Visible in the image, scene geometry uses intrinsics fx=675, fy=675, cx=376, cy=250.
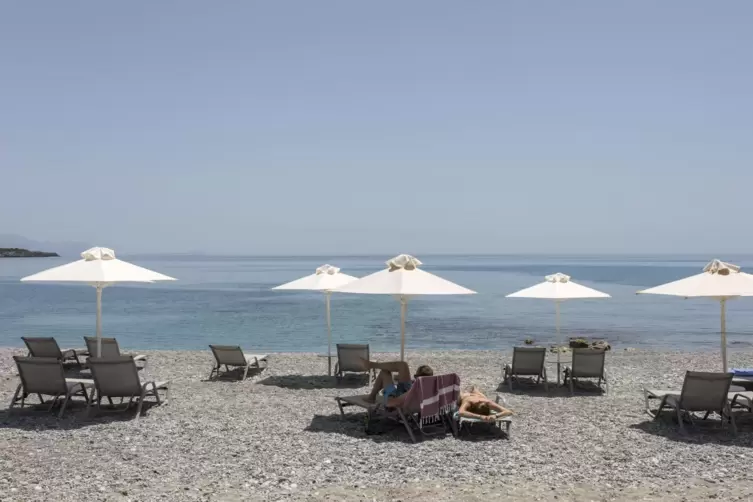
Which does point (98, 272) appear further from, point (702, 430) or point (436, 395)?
point (702, 430)

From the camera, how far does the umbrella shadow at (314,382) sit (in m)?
10.8

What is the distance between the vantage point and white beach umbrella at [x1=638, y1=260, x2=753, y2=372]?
803 cm

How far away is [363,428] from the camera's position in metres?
7.57

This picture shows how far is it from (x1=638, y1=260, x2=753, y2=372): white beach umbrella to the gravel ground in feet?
4.94

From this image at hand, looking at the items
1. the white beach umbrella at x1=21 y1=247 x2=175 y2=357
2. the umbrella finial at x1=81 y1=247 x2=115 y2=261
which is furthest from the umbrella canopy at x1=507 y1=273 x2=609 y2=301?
the umbrella finial at x1=81 y1=247 x2=115 y2=261

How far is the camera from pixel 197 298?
44.7 metres

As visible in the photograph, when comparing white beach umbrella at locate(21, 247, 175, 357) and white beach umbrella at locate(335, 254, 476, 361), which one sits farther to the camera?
white beach umbrella at locate(21, 247, 175, 357)

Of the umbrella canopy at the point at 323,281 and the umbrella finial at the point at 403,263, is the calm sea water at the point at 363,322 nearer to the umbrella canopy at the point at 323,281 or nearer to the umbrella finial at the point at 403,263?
the umbrella canopy at the point at 323,281

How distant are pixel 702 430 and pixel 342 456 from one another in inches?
164

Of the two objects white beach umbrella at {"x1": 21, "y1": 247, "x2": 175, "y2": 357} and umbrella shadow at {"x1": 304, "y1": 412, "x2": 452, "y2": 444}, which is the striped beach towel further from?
white beach umbrella at {"x1": 21, "y1": 247, "x2": 175, "y2": 357}

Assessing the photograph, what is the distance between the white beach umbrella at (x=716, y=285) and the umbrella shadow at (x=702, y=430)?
891 millimetres

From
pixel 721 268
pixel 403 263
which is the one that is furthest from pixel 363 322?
pixel 721 268

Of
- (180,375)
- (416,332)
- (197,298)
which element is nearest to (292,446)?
(180,375)

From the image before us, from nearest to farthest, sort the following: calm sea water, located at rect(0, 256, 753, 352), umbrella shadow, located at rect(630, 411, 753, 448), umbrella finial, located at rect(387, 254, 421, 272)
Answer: umbrella shadow, located at rect(630, 411, 753, 448) < umbrella finial, located at rect(387, 254, 421, 272) < calm sea water, located at rect(0, 256, 753, 352)
